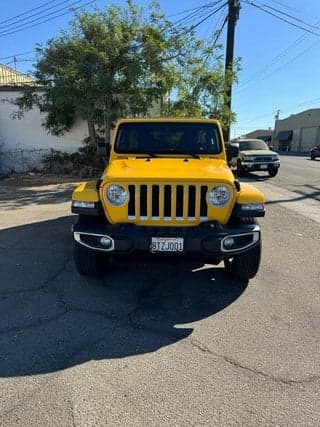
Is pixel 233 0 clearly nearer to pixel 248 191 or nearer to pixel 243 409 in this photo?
pixel 248 191

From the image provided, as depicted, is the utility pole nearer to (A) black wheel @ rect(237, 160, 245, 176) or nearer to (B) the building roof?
(A) black wheel @ rect(237, 160, 245, 176)

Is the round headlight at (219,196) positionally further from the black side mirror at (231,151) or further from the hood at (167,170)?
the black side mirror at (231,151)

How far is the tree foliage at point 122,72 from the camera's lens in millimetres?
12719

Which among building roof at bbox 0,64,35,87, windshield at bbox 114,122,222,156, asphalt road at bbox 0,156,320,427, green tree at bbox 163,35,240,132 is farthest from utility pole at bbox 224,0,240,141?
building roof at bbox 0,64,35,87

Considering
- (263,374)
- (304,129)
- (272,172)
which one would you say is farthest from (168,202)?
(304,129)

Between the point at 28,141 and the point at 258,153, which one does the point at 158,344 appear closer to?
the point at 258,153

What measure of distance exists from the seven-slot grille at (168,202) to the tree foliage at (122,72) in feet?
32.5

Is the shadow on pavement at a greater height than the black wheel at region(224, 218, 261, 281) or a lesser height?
lesser

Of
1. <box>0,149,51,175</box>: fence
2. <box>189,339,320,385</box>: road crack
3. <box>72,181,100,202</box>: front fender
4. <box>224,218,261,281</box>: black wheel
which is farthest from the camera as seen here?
<box>0,149,51,175</box>: fence

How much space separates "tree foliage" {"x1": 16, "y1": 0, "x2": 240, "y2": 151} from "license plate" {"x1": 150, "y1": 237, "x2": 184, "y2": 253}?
10.3 metres

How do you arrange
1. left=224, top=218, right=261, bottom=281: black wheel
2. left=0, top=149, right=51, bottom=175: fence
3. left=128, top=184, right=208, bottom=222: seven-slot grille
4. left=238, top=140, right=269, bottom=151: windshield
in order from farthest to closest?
left=238, top=140, right=269, bottom=151: windshield < left=0, top=149, right=51, bottom=175: fence < left=224, top=218, right=261, bottom=281: black wheel < left=128, top=184, right=208, bottom=222: seven-slot grille

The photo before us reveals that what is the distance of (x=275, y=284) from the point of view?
434cm

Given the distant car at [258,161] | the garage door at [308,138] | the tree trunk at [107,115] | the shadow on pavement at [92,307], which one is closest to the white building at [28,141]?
the tree trunk at [107,115]

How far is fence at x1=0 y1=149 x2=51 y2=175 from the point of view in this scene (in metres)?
16.9
